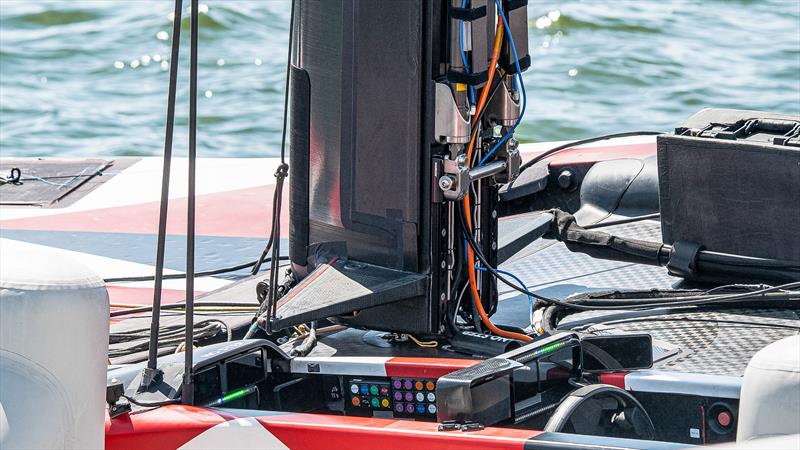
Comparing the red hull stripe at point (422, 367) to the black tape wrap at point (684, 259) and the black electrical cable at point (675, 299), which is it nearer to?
the black electrical cable at point (675, 299)

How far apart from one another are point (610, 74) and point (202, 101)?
3.39 m

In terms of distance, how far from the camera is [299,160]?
2.90 metres

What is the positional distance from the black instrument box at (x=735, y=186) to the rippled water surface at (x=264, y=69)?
5.54m

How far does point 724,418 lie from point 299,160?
3.69ft

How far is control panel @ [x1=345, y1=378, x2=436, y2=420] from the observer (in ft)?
8.14

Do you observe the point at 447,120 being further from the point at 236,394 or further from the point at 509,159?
the point at 236,394

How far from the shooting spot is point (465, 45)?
2.66 m

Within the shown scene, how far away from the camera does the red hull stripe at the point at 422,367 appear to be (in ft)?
8.12

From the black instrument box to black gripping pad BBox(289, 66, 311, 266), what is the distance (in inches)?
41.7

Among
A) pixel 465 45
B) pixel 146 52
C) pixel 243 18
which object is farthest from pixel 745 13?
pixel 465 45

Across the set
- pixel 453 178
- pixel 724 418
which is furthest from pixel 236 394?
pixel 724 418

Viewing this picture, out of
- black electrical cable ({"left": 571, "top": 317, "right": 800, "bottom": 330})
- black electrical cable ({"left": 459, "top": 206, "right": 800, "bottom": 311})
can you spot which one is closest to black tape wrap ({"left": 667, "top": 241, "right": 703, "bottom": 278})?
black electrical cable ({"left": 459, "top": 206, "right": 800, "bottom": 311})

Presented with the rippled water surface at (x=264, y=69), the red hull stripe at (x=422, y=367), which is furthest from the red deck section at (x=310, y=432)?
the rippled water surface at (x=264, y=69)

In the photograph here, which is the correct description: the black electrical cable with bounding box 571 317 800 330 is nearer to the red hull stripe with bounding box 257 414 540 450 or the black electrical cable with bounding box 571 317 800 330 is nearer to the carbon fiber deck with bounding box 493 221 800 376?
the carbon fiber deck with bounding box 493 221 800 376
